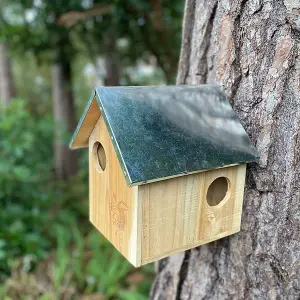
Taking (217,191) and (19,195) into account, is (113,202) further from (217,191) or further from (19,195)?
(19,195)

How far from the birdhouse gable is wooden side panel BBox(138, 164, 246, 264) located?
51mm

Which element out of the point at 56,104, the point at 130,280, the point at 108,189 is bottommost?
the point at 130,280

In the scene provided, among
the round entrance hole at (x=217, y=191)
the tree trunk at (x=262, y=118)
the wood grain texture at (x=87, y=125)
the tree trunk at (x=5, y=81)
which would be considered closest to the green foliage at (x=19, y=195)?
the tree trunk at (x=5, y=81)

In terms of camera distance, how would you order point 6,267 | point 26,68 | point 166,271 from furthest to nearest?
point 26,68 < point 6,267 < point 166,271

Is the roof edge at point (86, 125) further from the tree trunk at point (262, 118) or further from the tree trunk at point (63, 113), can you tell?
the tree trunk at point (63, 113)

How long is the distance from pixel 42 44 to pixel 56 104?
3.48ft

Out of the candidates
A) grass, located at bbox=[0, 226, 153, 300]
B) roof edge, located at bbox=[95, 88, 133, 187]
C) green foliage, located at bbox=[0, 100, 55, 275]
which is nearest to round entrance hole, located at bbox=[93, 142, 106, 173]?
roof edge, located at bbox=[95, 88, 133, 187]

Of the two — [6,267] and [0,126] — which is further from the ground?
[0,126]

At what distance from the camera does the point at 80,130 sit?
37.9 inches

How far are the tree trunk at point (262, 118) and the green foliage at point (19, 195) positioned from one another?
158 cm

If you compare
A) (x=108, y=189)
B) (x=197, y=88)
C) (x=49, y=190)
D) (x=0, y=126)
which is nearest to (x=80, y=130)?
(x=108, y=189)

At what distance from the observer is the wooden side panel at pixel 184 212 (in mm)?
821

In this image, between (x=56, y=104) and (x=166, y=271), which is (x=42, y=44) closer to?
(x=56, y=104)

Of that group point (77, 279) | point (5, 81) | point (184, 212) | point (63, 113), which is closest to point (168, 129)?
point (184, 212)
